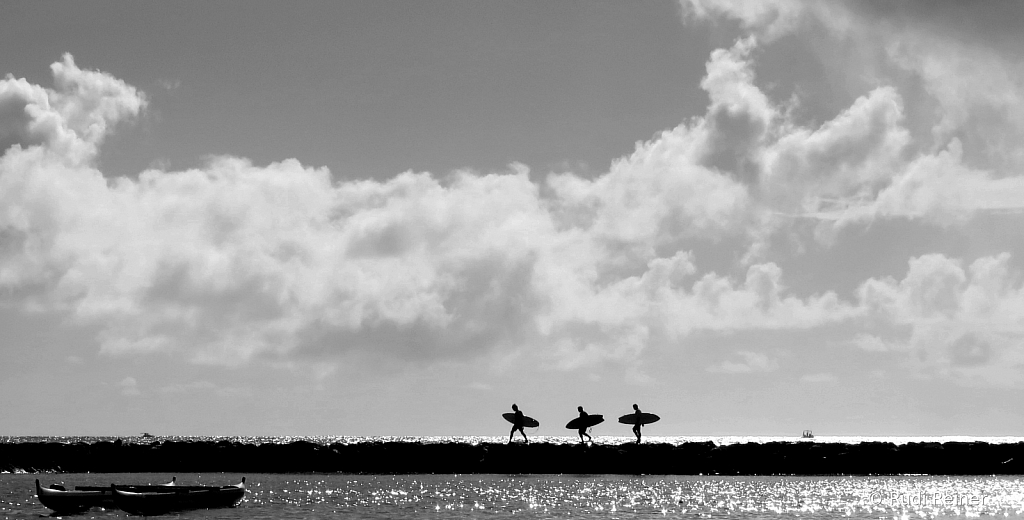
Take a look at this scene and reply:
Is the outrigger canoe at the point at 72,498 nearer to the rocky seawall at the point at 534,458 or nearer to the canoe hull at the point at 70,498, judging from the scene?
the canoe hull at the point at 70,498

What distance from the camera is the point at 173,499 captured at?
121ft

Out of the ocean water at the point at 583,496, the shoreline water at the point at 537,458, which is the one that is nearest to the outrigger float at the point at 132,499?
the ocean water at the point at 583,496

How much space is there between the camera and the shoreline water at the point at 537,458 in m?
50.5

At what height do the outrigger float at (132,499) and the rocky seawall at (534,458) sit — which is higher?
the rocky seawall at (534,458)

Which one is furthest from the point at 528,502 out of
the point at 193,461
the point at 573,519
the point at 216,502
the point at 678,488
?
the point at 193,461

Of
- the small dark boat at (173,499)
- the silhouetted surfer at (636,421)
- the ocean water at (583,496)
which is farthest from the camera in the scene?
the silhouetted surfer at (636,421)

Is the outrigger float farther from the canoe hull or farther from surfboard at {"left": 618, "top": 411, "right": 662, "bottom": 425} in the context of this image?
surfboard at {"left": 618, "top": 411, "right": 662, "bottom": 425}

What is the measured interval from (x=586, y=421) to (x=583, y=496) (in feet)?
36.0

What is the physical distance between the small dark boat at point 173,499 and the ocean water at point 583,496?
434 mm

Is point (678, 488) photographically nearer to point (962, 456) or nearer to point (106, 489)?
point (962, 456)

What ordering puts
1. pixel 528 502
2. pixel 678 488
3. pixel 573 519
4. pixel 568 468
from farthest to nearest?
pixel 568 468
pixel 678 488
pixel 528 502
pixel 573 519

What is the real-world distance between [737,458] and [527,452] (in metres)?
9.58

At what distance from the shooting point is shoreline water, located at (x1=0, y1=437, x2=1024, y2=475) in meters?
50.5

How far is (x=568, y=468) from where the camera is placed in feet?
165
